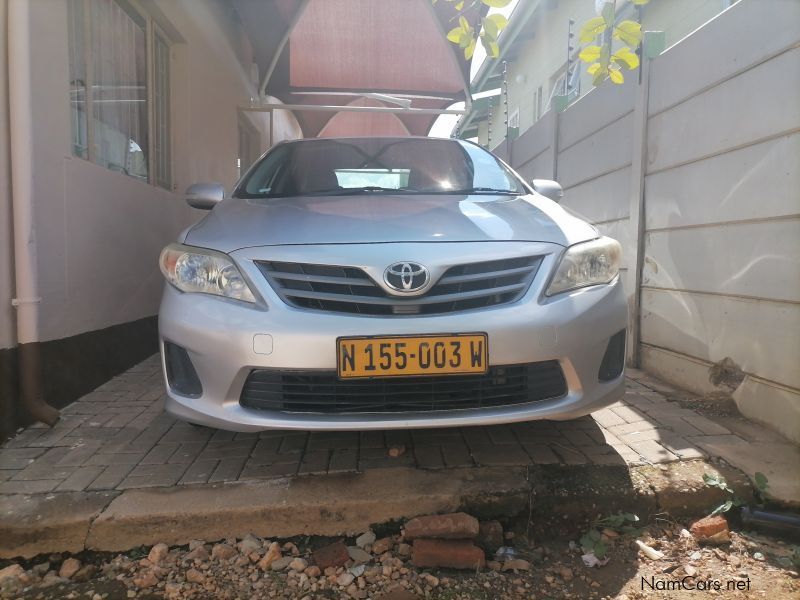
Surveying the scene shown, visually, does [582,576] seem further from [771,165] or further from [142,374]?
[142,374]

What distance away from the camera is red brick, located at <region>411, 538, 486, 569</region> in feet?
6.03

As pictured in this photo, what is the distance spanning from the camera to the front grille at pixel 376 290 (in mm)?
2031

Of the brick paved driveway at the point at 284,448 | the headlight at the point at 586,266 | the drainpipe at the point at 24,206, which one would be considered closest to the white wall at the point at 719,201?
the brick paved driveway at the point at 284,448

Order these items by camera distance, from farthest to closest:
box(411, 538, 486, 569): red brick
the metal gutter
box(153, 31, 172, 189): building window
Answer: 1. the metal gutter
2. box(153, 31, 172, 189): building window
3. box(411, 538, 486, 569): red brick

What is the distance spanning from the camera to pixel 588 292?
219cm

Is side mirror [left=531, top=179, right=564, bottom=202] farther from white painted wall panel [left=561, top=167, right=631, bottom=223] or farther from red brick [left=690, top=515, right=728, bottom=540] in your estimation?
red brick [left=690, top=515, right=728, bottom=540]

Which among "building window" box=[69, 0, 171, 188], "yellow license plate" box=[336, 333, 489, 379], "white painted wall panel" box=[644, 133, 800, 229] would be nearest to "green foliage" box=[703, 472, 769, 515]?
"yellow license plate" box=[336, 333, 489, 379]

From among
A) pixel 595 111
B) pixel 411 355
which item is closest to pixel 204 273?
pixel 411 355

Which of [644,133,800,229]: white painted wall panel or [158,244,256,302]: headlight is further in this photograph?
[644,133,800,229]: white painted wall panel

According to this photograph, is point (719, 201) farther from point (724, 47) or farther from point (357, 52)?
point (357, 52)

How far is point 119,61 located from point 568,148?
3.87m

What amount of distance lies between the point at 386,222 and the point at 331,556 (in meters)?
1.29

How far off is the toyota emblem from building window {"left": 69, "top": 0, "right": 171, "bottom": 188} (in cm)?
234

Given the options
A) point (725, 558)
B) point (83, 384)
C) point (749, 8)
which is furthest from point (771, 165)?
point (83, 384)
